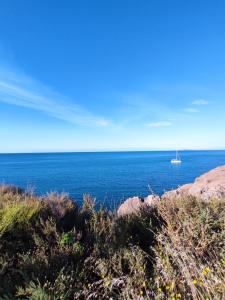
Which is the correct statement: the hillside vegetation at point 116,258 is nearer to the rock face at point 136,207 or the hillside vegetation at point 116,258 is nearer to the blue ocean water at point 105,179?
the rock face at point 136,207

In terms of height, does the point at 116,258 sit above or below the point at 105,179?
above

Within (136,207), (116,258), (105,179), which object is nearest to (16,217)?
(116,258)

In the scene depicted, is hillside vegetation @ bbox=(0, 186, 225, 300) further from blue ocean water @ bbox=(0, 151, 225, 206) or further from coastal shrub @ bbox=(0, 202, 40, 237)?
blue ocean water @ bbox=(0, 151, 225, 206)

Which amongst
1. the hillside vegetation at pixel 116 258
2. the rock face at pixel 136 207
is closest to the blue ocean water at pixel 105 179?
the rock face at pixel 136 207

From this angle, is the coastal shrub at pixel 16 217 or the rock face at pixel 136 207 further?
the rock face at pixel 136 207

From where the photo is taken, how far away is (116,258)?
3152 mm

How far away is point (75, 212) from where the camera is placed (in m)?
5.52

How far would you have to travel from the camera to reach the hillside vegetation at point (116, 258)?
2488 millimetres

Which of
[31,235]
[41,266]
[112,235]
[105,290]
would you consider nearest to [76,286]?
[105,290]

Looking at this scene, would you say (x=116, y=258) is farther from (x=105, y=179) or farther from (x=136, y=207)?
(x=105, y=179)

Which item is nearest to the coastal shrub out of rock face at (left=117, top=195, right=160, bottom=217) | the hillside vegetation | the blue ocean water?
the hillside vegetation

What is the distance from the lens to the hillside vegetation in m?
2.49

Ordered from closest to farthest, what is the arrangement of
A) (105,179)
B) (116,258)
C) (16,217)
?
(116,258)
(16,217)
(105,179)

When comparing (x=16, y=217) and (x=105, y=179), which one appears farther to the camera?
(x=105, y=179)
